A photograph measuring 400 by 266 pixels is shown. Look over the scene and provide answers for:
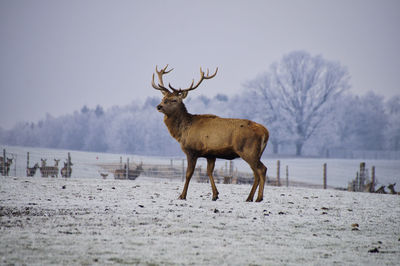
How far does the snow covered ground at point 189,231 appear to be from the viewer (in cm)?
518

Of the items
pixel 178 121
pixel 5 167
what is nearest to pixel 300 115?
pixel 5 167

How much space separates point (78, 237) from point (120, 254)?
3.55 feet

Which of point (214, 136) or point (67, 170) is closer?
point (214, 136)

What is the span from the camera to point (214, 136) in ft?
33.9

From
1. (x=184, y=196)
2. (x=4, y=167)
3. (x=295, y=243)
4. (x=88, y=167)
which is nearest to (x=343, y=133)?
(x=88, y=167)

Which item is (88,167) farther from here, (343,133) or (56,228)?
(343,133)

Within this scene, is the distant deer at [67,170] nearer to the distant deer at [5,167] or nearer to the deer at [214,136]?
the distant deer at [5,167]

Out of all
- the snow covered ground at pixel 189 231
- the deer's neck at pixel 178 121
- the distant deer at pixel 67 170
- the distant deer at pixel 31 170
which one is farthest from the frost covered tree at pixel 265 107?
the deer's neck at pixel 178 121

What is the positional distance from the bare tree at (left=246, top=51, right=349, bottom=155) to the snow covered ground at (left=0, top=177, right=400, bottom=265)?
1723 inches

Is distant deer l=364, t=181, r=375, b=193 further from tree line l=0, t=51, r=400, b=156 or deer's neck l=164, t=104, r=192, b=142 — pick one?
tree line l=0, t=51, r=400, b=156

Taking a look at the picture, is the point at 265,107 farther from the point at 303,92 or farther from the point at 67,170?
the point at 67,170

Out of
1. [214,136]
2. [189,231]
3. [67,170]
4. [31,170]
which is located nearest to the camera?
[189,231]

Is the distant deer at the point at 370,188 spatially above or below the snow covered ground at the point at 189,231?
below

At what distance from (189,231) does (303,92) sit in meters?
49.7
